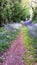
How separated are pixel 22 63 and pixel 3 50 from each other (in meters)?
2.50

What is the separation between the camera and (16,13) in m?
30.4

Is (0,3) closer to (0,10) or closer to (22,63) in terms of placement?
(0,10)

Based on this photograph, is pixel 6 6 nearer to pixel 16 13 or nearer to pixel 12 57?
pixel 16 13

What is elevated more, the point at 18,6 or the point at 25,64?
the point at 25,64

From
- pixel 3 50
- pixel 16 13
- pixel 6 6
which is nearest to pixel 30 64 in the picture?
pixel 3 50

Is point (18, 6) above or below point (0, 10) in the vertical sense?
Answer: below

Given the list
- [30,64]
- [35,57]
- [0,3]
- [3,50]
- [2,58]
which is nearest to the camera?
[30,64]

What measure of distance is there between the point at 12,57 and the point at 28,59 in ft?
2.86

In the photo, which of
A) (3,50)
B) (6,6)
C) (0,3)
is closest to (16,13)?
(6,6)

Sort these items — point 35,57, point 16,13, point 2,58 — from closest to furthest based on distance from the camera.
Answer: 1. point 35,57
2. point 2,58
3. point 16,13

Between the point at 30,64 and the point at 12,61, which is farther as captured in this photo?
the point at 12,61

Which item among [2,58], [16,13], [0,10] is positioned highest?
[2,58]

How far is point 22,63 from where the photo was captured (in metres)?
7.35

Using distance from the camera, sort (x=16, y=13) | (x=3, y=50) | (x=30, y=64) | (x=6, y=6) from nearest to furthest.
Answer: (x=30, y=64) < (x=3, y=50) < (x=6, y=6) < (x=16, y=13)
